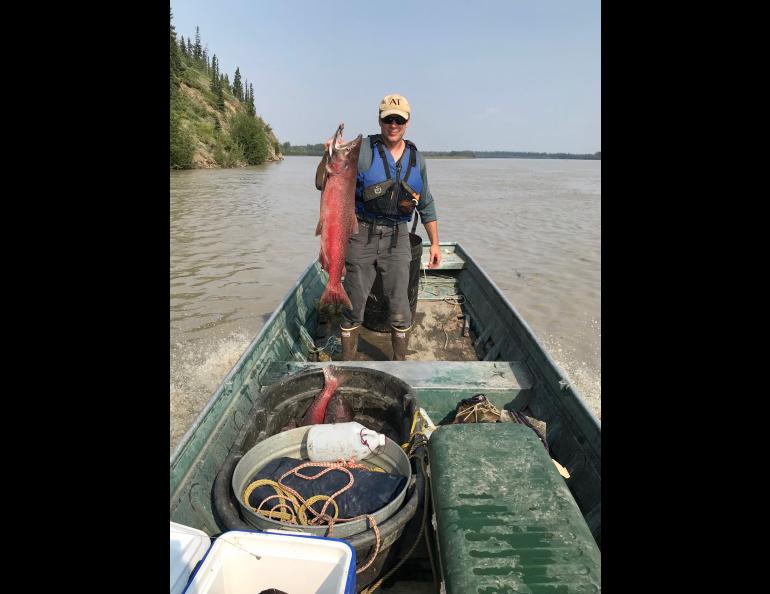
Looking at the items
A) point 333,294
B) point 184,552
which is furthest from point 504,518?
point 333,294

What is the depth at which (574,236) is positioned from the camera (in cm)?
2039

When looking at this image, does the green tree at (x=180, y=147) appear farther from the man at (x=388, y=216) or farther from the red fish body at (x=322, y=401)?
the red fish body at (x=322, y=401)

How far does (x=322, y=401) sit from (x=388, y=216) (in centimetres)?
217

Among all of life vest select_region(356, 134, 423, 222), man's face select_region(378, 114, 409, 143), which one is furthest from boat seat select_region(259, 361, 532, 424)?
man's face select_region(378, 114, 409, 143)

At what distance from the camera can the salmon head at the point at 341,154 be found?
4156mm

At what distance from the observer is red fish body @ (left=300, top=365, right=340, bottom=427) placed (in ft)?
12.6

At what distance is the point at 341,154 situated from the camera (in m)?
4.20

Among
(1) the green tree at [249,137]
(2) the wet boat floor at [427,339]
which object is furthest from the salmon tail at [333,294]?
(1) the green tree at [249,137]

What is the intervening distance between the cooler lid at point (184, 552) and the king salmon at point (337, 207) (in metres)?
2.69

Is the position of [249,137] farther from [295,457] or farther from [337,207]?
[295,457]
